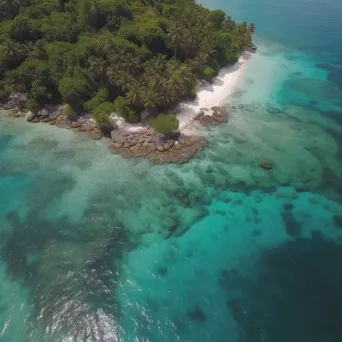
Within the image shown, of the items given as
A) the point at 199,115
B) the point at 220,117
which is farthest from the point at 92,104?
the point at 220,117

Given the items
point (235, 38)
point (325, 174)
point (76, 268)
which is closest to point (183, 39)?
point (235, 38)

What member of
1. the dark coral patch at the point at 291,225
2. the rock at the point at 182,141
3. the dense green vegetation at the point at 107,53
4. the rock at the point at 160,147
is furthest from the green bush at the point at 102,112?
the dark coral patch at the point at 291,225

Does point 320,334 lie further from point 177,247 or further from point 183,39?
point 183,39

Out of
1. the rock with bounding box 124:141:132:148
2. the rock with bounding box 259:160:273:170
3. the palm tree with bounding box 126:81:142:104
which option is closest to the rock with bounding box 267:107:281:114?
the rock with bounding box 259:160:273:170

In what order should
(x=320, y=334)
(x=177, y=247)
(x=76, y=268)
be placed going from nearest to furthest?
(x=320, y=334) < (x=76, y=268) < (x=177, y=247)

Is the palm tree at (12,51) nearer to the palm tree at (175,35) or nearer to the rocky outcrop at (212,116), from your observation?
the palm tree at (175,35)

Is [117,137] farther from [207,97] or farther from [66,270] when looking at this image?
[66,270]

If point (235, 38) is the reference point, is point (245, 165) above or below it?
below
